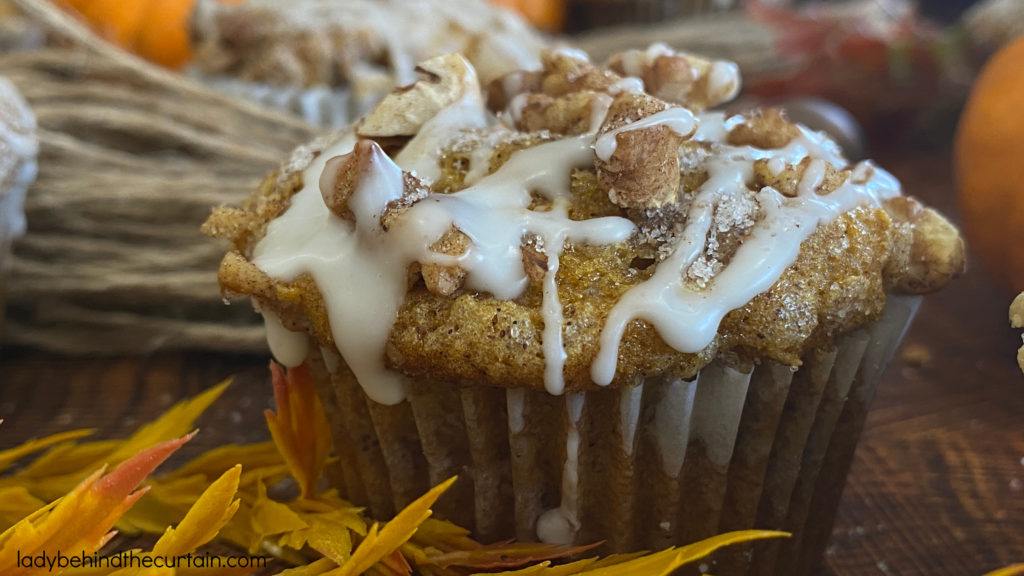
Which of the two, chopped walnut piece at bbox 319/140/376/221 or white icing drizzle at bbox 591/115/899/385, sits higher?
chopped walnut piece at bbox 319/140/376/221

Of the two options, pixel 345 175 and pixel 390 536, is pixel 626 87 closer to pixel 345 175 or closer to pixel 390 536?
pixel 345 175

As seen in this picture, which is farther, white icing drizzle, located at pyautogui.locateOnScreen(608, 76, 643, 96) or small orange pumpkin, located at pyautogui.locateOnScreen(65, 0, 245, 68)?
small orange pumpkin, located at pyautogui.locateOnScreen(65, 0, 245, 68)

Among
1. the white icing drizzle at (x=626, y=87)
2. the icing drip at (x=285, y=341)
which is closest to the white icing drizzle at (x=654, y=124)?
the white icing drizzle at (x=626, y=87)

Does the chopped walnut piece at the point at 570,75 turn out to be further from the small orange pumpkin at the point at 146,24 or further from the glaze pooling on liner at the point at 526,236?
the small orange pumpkin at the point at 146,24

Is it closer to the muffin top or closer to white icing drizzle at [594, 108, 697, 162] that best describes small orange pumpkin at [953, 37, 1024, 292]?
the muffin top

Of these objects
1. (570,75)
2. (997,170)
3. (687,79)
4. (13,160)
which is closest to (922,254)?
(687,79)

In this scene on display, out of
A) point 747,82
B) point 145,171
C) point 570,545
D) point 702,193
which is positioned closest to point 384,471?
point 570,545

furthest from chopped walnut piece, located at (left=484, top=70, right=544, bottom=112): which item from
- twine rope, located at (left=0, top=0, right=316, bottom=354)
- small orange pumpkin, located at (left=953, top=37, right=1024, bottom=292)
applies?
small orange pumpkin, located at (left=953, top=37, right=1024, bottom=292)
